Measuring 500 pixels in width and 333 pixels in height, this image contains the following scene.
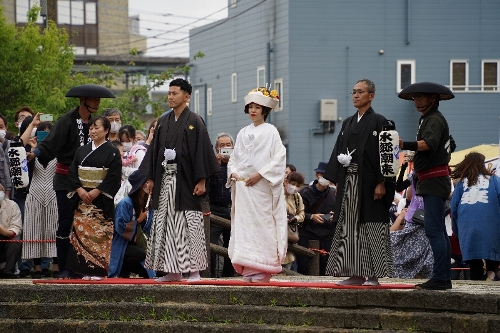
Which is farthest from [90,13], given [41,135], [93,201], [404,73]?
[93,201]

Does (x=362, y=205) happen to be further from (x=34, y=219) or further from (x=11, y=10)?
(x=11, y=10)

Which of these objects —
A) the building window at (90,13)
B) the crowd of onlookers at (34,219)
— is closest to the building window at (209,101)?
the building window at (90,13)

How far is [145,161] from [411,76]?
21321 mm

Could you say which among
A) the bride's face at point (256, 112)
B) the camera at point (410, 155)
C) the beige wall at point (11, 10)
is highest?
the beige wall at point (11, 10)

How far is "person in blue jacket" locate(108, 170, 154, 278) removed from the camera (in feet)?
37.7

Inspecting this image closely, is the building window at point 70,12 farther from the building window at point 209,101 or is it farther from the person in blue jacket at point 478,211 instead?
the person in blue jacket at point 478,211

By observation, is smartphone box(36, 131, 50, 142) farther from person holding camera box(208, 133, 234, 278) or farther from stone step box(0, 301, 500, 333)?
stone step box(0, 301, 500, 333)

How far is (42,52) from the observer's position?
22016mm

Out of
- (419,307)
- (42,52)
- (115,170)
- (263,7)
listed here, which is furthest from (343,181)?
(263,7)

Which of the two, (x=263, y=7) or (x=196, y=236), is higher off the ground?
(x=263, y=7)

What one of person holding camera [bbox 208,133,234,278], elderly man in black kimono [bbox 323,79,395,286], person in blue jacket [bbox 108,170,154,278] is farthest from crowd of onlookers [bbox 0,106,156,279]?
elderly man in black kimono [bbox 323,79,395,286]

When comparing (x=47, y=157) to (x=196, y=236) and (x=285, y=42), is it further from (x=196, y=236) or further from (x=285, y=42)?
(x=285, y=42)

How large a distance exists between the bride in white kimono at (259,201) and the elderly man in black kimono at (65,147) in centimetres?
167

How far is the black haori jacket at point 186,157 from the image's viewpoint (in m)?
10.4
